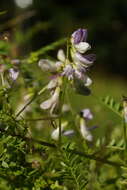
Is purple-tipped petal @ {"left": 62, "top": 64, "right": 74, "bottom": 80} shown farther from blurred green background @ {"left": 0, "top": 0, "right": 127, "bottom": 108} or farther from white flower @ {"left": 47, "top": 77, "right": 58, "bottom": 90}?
blurred green background @ {"left": 0, "top": 0, "right": 127, "bottom": 108}

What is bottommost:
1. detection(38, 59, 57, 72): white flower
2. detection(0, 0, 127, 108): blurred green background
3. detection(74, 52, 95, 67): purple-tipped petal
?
detection(0, 0, 127, 108): blurred green background

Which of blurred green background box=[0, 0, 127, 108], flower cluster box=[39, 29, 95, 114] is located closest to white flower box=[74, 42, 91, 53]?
flower cluster box=[39, 29, 95, 114]

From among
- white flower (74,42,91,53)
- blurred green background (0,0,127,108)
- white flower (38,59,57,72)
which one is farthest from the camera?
blurred green background (0,0,127,108)

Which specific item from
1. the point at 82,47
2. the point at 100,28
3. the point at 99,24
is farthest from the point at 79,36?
the point at 100,28

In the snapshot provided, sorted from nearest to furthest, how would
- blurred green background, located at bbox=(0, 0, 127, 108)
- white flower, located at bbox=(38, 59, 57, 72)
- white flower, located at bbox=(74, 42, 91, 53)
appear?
white flower, located at bbox=(74, 42, 91, 53)
white flower, located at bbox=(38, 59, 57, 72)
blurred green background, located at bbox=(0, 0, 127, 108)

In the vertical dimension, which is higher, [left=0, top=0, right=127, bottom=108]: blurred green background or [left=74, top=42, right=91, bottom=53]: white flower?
[left=74, top=42, right=91, bottom=53]: white flower

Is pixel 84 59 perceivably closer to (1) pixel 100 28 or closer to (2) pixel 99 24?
(2) pixel 99 24

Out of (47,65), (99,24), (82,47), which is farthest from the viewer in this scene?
(99,24)

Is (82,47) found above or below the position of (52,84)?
above

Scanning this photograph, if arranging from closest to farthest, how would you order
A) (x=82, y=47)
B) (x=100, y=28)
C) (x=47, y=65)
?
(x=82, y=47)
(x=47, y=65)
(x=100, y=28)

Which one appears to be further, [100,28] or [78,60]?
[100,28]

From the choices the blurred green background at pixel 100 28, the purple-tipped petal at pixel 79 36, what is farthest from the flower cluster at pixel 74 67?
the blurred green background at pixel 100 28

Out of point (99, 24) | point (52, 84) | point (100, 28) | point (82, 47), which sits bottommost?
point (100, 28)
